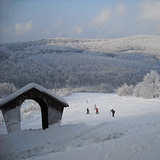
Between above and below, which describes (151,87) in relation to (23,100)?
above

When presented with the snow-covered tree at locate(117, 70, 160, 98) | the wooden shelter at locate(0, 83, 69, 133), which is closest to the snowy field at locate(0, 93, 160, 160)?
the wooden shelter at locate(0, 83, 69, 133)

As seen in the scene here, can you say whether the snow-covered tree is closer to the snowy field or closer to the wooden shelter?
the snowy field

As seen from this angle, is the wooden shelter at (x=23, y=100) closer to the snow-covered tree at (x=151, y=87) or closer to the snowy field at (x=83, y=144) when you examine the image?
the snowy field at (x=83, y=144)

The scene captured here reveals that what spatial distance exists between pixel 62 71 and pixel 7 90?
69812mm

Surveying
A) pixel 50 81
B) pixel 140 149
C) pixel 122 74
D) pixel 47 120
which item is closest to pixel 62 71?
pixel 50 81

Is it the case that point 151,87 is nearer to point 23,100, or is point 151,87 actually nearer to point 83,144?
point 23,100

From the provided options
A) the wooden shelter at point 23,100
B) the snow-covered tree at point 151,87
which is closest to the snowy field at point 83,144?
the wooden shelter at point 23,100

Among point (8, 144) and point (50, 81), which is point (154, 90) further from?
point (50, 81)

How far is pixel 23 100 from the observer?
16672 millimetres

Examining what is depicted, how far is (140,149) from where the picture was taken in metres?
8.40

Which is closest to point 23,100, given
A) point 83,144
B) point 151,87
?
point 83,144

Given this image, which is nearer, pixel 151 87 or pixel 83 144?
pixel 83 144

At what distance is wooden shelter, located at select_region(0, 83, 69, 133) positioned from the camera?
16222 millimetres

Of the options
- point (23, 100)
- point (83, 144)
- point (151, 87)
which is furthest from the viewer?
point (151, 87)
